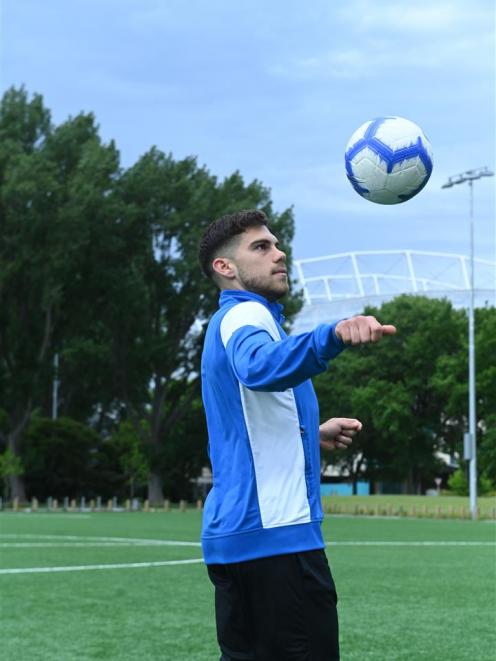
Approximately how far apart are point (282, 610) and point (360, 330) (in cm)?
99

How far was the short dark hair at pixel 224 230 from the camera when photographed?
12.6ft

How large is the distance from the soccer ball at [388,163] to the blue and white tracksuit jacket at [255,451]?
4.33ft

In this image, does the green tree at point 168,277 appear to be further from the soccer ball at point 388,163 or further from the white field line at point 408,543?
the soccer ball at point 388,163

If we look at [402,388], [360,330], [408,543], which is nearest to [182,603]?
[360,330]

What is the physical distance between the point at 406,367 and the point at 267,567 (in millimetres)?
55911

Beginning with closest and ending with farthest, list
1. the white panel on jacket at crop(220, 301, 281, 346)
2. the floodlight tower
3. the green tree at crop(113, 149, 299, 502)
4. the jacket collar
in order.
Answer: the white panel on jacket at crop(220, 301, 281, 346), the jacket collar, the floodlight tower, the green tree at crop(113, 149, 299, 502)

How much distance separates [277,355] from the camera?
10.8ft

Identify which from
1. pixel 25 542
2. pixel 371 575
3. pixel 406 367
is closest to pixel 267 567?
pixel 371 575

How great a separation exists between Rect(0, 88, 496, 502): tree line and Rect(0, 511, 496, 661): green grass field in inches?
990

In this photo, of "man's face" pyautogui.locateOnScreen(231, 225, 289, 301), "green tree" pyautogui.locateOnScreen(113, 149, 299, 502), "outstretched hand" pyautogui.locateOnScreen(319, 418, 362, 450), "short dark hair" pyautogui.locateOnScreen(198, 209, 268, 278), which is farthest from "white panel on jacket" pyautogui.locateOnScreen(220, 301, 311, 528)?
"green tree" pyautogui.locateOnScreen(113, 149, 299, 502)

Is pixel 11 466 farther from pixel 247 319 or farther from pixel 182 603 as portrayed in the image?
pixel 247 319

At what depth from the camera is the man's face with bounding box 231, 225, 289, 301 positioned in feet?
12.4

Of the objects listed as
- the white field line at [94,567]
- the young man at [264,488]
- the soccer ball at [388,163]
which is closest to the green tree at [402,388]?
the white field line at [94,567]

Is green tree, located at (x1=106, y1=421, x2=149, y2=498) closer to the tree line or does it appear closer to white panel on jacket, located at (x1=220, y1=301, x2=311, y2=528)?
the tree line
